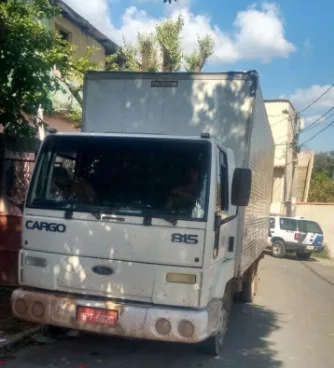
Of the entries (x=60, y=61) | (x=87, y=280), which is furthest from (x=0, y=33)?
(x=60, y=61)

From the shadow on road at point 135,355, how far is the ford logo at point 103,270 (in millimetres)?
1102

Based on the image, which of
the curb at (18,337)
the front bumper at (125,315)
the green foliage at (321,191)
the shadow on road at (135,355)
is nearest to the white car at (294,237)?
the shadow on road at (135,355)

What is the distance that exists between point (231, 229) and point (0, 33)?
3.34 meters

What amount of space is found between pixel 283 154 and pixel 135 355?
2914 cm

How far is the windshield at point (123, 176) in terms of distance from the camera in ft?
16.0

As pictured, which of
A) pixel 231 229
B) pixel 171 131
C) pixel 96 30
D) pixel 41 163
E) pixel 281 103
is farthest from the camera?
pixel 281 103

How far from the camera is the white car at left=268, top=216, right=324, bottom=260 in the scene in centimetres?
2141

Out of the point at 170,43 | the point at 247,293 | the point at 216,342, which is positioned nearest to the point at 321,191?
the point at 170,43

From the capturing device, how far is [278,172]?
3400 centimetres

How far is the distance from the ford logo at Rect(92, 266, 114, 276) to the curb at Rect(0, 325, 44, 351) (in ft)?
5.14

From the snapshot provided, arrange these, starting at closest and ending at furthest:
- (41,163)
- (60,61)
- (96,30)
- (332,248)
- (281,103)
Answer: (41,163) → (60,61) → (96,30) → (332,248) → (281,103)

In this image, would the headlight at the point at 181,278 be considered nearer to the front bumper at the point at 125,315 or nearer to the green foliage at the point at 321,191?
the front bumper at the point at 125,315

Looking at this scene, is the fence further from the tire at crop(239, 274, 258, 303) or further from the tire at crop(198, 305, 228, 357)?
the tire at crop(239, 274, 258, 303)

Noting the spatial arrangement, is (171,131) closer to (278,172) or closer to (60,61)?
(60,61)
